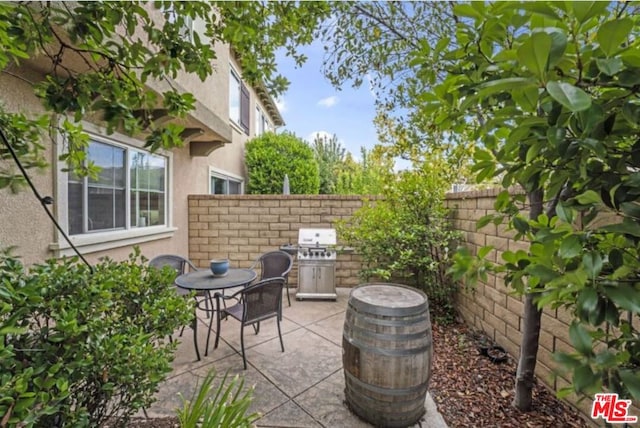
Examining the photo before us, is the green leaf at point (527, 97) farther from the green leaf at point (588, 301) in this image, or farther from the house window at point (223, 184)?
the house window at point (223, 184)

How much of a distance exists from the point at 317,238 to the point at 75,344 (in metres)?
3.97

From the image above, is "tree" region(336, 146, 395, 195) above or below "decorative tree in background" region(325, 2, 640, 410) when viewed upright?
above

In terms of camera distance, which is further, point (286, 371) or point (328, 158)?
point (328, 158)

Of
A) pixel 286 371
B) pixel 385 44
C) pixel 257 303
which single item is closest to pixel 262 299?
pixel 257 303

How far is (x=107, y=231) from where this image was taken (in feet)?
11.8

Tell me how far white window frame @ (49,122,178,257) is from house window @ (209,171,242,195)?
1.84m

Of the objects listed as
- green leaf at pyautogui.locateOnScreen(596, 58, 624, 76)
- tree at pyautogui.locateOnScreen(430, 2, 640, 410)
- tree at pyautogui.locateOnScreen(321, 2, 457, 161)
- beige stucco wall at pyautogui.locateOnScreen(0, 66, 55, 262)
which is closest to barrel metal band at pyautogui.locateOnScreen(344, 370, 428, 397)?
tree at pyautogui.locateOnScreen(430, 2, 640, 410)

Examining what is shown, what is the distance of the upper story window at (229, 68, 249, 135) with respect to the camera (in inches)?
302

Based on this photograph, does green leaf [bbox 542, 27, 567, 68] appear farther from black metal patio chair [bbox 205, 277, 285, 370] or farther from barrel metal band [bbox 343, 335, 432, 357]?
black metal patio chair [bbox 205, 277, 285, 370]

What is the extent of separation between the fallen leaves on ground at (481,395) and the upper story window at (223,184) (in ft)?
19.8

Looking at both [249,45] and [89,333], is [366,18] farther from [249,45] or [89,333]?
[89,333]

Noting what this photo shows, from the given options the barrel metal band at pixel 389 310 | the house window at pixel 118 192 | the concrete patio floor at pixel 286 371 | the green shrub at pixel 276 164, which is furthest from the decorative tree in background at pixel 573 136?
the green shrub at pixel 276 164

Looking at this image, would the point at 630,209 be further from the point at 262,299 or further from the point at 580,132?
the point at 262,299

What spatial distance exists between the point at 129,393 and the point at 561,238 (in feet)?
6.56
